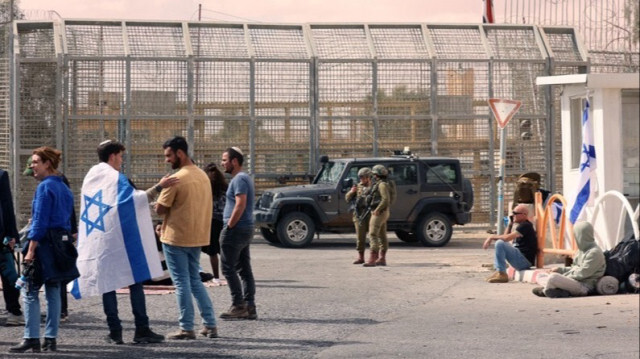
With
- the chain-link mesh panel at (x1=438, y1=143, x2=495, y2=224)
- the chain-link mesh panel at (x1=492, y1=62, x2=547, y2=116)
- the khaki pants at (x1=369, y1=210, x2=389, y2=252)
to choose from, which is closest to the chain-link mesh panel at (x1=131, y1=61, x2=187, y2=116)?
the chain-link mesh panel at (x1=438, y1=143, x2=495, y2=224)

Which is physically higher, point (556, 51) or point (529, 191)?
point (556, 51)

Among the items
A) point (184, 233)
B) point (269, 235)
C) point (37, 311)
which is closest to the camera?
point (37, 311)

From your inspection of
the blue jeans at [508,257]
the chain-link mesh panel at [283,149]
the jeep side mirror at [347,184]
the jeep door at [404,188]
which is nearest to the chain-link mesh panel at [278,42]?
the chain-link mesh panel at [283,149]

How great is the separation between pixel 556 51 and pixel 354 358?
20572 mm

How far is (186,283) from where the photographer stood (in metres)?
10.2

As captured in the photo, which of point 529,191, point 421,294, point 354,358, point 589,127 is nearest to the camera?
point 354,358

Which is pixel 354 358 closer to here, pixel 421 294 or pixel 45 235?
pixel 45 235

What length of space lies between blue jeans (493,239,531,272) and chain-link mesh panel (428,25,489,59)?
12315 millimetres

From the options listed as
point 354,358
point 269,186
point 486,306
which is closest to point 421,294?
point 486,306

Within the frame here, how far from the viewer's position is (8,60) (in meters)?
26.7

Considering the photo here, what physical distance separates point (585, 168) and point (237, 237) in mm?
6140

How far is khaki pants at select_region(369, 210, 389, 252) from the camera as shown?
61.4ft

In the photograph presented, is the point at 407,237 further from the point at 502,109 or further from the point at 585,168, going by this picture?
the point at 585,168

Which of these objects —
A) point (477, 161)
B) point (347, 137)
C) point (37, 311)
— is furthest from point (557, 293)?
point (477, 161)
